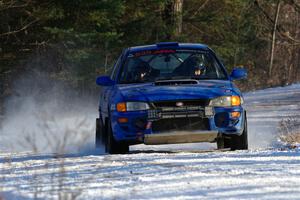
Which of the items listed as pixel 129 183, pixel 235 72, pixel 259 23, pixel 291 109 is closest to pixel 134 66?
pixel 235 72

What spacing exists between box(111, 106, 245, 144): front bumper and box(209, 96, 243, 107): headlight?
5 centimetres

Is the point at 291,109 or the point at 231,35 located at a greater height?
the point at 231,35

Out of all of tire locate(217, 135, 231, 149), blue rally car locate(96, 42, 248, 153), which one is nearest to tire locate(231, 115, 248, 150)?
blue rally car locate(96, 42, 248, 153)

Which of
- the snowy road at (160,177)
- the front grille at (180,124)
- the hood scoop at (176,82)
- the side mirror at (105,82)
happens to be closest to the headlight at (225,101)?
the front grille at (180,124)

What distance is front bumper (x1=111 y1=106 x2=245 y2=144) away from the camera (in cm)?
1049

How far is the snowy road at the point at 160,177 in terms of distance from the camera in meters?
6.75

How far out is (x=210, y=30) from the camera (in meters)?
39.9

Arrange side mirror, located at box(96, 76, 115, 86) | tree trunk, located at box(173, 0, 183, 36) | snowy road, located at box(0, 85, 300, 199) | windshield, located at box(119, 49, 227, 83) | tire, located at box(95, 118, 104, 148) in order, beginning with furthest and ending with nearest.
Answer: tree trunk, located at box(173, 0, 183, 36), tire, located at box(95, 118, 104, 148), side mirror, located at box(96, 76, 115, 86), windshield, located at box(119, 49, 227, 83), snowy road, located at box(0, 85, 300, 199)

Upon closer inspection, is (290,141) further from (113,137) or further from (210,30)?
(210,30)

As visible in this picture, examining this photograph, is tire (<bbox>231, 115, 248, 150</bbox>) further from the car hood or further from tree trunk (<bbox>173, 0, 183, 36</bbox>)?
tree trunk (<bbox>173, 0, 183, 36</bbox>)

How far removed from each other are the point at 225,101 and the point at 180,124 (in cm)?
68

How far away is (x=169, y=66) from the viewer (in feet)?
39.9

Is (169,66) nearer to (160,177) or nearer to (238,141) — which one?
(238,141)

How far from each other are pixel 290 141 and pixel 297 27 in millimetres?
54220
